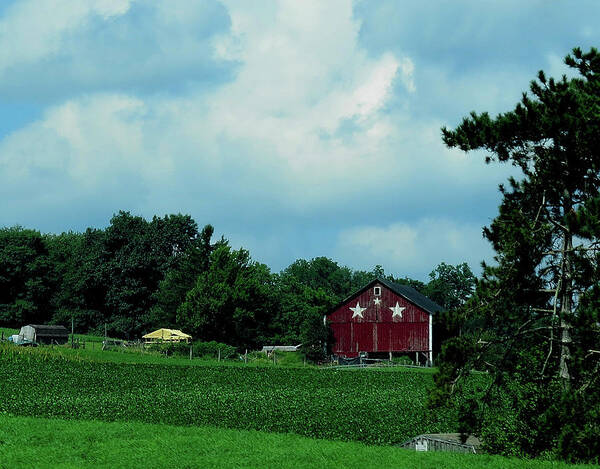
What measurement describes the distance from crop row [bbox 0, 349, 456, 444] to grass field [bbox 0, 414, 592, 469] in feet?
6.65

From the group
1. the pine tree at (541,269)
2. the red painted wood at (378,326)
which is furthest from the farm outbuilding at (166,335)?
the pine tree at (541,269)

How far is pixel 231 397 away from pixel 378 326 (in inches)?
1555

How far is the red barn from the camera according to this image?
245 feet

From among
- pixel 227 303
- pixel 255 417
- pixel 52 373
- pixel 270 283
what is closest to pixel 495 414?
pixel 255 417

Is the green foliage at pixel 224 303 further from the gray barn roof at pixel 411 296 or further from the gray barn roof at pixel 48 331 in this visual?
the gray barn roof at pixel 411 296

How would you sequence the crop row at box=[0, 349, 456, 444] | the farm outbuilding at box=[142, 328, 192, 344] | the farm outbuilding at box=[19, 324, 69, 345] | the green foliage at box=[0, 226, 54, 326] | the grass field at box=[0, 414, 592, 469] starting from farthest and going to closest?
1. the green foliage at box=[0, 226, 54, 326]
2. the farm outbuilding at box=[142, 328, 192, 344]
3. the farm outbuilding at box=[19, 324, 69, 345]
4. the crop row at box=[0, 349, 456, 444]
5. the grass field at box=[0, 414, 592, 469]

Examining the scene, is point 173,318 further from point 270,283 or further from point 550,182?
point 550,182

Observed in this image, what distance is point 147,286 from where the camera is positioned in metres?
99.8

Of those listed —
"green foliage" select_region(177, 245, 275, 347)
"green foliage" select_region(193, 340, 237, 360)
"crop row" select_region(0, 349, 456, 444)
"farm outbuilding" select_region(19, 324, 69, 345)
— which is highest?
"green foliage" select_region(177, 245, 275, 347)

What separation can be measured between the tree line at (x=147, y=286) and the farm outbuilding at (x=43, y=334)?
35.3 feet

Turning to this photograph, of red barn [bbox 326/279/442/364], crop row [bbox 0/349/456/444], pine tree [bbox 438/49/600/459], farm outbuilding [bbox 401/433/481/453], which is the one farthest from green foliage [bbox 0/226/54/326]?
pine tree [bbox 438/49/600/459]

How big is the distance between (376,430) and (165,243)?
7643 cm

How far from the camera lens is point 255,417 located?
30.3 metres

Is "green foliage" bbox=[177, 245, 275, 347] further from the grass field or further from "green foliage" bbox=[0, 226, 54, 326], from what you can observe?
the grass field
